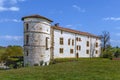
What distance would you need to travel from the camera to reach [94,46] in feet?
258

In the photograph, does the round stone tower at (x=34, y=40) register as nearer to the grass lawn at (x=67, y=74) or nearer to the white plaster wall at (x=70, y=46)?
the white plaster wall at (x=70, y=46)

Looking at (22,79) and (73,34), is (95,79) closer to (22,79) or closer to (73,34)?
(22,79)

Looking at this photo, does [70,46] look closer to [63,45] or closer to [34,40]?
[63,45]

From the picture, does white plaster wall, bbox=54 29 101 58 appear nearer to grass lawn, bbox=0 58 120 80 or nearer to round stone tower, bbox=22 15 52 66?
round stone tower, bbox=22 15 52 66

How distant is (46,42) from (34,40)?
10.3 feet

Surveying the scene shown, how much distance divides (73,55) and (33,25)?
19.9 metres

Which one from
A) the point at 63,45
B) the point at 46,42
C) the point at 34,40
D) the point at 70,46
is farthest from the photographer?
the point at 70,46

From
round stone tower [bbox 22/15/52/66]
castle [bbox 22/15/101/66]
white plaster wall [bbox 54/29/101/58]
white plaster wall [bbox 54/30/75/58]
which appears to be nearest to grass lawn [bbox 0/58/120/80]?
round stone tower [bbox 22/15/52/66]

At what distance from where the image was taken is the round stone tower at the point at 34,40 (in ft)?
166

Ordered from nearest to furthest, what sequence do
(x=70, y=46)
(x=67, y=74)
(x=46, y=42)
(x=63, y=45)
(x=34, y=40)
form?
(x=67, y=74)
(x=34, y=40)
(x=46, y=42)
(x=63, y=45)
(x=70, y=46)

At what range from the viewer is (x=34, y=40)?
1999 inches

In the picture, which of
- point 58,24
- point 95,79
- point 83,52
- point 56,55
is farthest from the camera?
point 83,52

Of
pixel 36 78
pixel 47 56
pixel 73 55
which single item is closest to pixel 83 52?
pixel 73 55

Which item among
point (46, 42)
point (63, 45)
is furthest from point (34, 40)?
point (63, 45)
